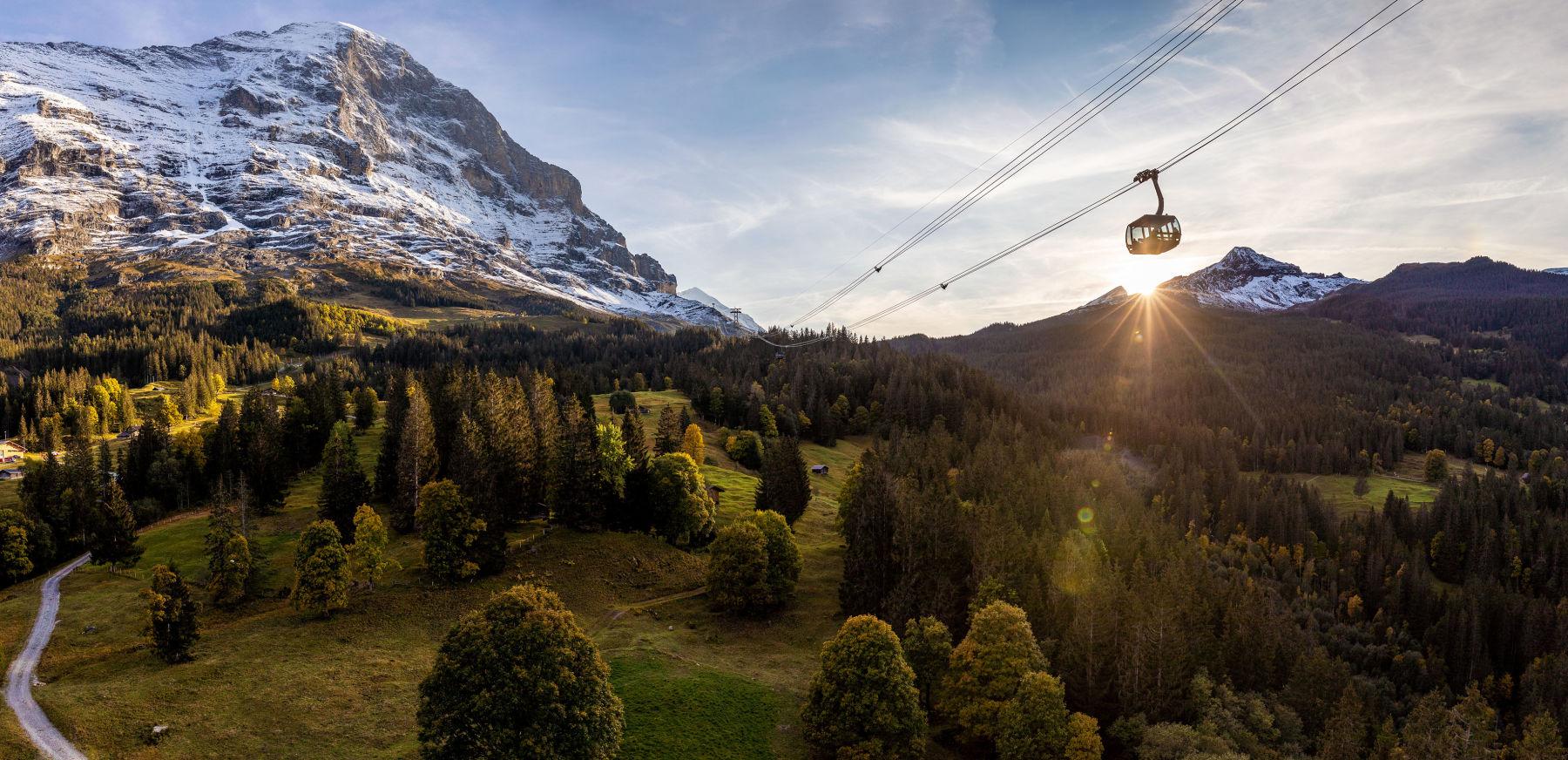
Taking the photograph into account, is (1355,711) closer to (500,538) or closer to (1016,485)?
(1016,485)

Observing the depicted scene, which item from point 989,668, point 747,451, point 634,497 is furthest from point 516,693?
point 747,451

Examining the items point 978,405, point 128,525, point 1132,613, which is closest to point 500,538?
point 128,525

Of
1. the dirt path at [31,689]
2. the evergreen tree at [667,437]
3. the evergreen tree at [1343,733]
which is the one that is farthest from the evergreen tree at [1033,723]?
the evergreen tree at [667,437]

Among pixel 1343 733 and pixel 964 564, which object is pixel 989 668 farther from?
pixel 1343 733

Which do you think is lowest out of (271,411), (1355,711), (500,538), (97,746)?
(1355,711)

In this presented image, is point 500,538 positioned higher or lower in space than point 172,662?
higher

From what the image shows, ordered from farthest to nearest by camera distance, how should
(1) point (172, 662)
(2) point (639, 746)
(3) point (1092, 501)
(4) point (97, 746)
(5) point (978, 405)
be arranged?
(5) point (978, 405), (3) point (1092, 501), (1) point (172, 662), (2) point (639, 746), (4) point (97, 746)

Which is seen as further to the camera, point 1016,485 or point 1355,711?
point 1016,485

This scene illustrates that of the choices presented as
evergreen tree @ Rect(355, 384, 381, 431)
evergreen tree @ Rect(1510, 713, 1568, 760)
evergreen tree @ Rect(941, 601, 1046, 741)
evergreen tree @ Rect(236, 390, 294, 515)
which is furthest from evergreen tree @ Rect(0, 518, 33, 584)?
evergreen tree @ Rect(1510, 713, 1568, 760)

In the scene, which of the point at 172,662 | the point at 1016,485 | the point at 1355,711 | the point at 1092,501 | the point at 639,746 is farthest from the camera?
the point at 1092,501
